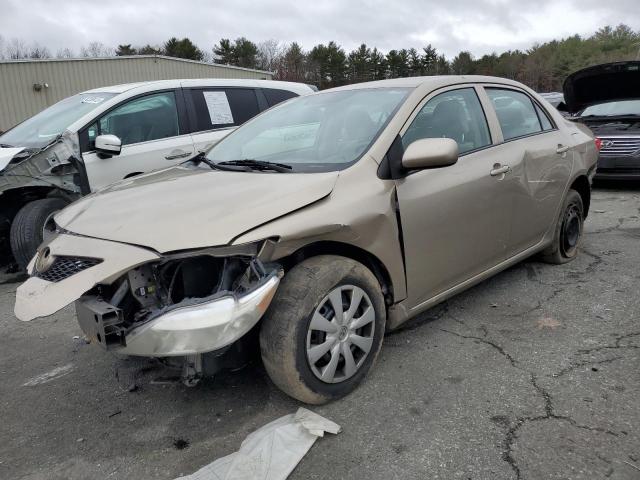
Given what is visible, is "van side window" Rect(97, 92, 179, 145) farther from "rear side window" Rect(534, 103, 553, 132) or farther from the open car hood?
the open car hood

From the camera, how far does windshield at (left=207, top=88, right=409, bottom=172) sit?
9.52 feet

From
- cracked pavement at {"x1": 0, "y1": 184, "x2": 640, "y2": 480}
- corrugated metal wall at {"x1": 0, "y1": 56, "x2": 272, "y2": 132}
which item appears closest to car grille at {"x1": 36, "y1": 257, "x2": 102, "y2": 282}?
cracked pavement at {"x1": 0, "y1": 184, "x2": 640, "y2": 480}

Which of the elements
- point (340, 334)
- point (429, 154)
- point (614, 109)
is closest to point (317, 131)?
point (429, 154)

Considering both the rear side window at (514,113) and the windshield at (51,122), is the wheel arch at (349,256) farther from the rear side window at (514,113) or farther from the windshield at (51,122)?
the windshield at (51,122)

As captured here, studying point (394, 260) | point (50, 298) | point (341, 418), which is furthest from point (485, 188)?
point (50, 298)

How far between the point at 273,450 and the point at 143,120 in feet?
14.1

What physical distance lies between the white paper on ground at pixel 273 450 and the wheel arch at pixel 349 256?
0.74 meters

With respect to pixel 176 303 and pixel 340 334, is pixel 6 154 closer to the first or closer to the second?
pixel 176 303

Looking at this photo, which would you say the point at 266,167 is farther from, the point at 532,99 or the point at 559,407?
the point at 532,99

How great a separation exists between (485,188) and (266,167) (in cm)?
141

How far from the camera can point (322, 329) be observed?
8.08 ft

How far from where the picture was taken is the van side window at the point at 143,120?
5336 millimetres

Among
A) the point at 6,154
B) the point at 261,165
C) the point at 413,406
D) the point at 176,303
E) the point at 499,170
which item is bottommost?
the point at 413,406

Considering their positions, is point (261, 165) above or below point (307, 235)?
above
